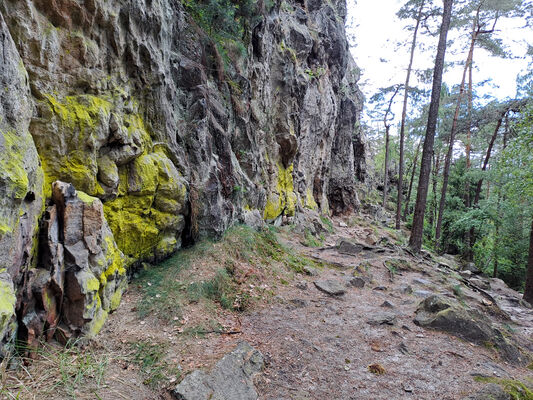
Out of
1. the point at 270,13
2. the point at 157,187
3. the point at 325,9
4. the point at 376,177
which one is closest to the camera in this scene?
the point at 157,187

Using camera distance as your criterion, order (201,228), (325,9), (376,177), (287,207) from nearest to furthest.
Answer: (201,228)
(287,207)
(325,9)
(376,177)

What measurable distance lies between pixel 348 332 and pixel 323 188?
56.6ft

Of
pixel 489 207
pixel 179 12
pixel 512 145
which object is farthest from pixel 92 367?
pixel 489 207

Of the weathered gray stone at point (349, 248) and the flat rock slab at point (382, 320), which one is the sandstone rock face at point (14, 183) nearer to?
the flat rock slab at point (382, 320)

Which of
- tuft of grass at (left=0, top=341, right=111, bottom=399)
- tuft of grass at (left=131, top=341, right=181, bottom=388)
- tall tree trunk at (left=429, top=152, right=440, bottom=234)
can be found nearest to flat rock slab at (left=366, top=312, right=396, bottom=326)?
tuft of grass at (left=131, top=341, right=181, bottom=388)

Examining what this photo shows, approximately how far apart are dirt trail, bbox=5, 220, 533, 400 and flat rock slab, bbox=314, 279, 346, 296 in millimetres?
205

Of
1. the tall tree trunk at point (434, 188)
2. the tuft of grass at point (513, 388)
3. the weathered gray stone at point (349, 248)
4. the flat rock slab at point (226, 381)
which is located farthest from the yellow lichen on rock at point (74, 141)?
the tall tree trunk at point (434, 188)

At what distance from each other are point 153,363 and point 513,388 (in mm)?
4726

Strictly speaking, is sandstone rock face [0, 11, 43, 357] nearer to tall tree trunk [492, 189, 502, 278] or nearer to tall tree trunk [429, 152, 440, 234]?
tall tree trunk [492, 189, 502, 278]

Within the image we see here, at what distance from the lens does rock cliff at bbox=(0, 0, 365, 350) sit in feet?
9.97

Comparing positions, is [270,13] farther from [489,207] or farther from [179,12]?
[489,207]

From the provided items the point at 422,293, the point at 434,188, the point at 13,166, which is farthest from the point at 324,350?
the point at 434,188

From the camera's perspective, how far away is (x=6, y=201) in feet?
8.72

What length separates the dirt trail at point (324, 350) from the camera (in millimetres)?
3498
